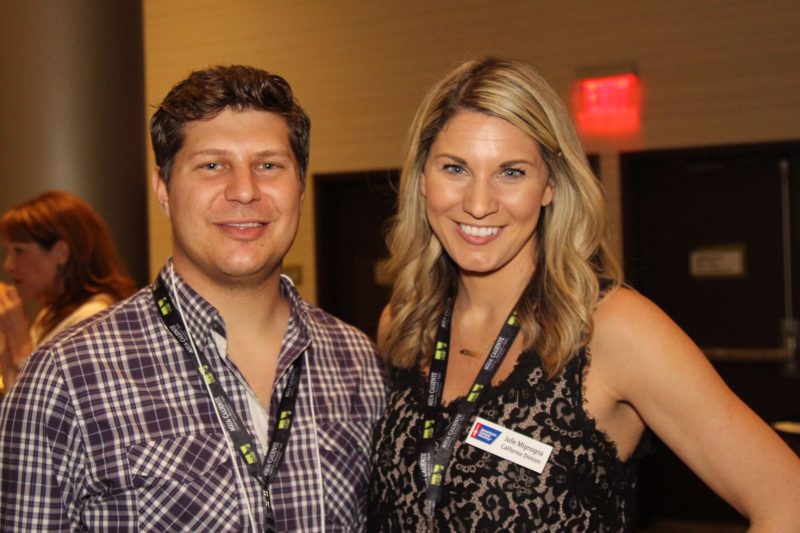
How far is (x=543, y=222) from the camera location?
235 cm

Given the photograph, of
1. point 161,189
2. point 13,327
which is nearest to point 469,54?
point 13,327

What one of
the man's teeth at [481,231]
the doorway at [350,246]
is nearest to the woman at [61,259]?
the man's teeth at [481,231]

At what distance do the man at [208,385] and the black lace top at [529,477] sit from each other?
16cm

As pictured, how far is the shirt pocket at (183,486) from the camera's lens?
185 cm

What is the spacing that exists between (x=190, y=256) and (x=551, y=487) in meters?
1.02

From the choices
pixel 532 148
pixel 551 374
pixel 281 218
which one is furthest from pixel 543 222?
pixel 281 218

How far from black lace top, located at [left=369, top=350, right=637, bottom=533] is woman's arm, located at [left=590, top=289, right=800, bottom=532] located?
12 centimetres

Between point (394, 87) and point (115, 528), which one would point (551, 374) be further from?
point (394, 87)

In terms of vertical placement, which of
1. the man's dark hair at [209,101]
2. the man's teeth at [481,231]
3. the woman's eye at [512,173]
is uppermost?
the man's dark hair at [209,101]

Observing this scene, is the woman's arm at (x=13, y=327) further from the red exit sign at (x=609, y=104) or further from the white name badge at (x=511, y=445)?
the red exit sign at (x=609, y=104)

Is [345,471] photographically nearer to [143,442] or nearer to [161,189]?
[143,442]

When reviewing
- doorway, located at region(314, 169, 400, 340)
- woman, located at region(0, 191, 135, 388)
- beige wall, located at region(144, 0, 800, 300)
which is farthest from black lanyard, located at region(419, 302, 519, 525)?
doorway, located at region(314, 169, 400, 340)

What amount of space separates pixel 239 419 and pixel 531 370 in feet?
2.37

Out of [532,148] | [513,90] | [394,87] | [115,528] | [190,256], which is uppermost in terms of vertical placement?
[394,87]
